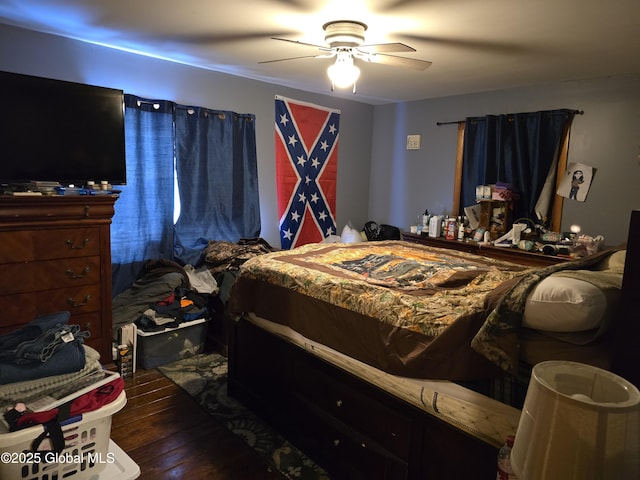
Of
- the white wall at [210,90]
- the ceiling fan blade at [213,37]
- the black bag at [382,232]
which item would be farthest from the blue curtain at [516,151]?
the ceiling fan blade at [213,37]

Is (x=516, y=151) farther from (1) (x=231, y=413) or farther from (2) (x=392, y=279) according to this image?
(1) (x=231, y=413)

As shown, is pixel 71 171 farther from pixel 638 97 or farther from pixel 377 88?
pixel 638 97

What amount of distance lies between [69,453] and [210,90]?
306 centimetres

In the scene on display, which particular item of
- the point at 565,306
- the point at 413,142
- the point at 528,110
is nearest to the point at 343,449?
the point at 565,306

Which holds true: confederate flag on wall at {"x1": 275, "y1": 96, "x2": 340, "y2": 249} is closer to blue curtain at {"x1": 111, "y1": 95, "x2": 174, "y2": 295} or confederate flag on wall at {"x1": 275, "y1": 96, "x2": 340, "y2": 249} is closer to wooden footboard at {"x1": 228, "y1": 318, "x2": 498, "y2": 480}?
blue curtain at {"x1": 111, "y1": 95, "x2": 174, "y2": 295}

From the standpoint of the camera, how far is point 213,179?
12.4ft

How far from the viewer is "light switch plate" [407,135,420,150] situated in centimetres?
473

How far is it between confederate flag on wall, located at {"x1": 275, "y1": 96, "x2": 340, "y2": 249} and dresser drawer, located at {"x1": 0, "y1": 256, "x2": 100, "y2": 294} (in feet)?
6.69

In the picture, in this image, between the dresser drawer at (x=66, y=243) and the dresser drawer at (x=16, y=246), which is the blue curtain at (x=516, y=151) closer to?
the dresser drawer at (x=66, y=243)

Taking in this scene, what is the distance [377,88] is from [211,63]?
1.58m

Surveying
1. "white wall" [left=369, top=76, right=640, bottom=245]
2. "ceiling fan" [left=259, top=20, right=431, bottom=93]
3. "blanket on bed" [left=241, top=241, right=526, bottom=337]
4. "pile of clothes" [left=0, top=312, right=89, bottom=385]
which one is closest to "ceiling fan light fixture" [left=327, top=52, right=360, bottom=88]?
"ceiling fan" [left=259, top=20, right=431, bottom=93]

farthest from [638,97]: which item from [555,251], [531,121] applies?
[555,251]

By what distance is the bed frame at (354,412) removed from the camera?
1050 mm

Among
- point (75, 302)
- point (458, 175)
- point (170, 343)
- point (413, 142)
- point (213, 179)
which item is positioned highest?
point (413, 142)
